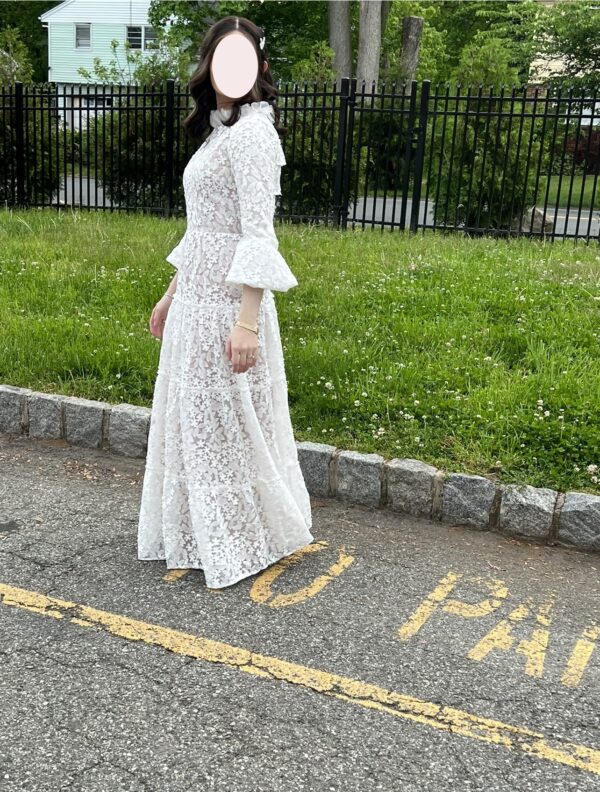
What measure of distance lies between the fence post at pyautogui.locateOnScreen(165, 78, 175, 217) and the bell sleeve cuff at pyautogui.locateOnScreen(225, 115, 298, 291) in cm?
870

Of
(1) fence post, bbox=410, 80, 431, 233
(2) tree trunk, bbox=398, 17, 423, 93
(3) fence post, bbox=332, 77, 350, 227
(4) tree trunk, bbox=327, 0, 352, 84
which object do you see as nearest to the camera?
(1) fence post, bbox=410, 80, 431, 233

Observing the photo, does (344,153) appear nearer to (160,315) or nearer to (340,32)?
(160,315)

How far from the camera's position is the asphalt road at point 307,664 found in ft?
8.03

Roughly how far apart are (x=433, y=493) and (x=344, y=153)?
24.5ft

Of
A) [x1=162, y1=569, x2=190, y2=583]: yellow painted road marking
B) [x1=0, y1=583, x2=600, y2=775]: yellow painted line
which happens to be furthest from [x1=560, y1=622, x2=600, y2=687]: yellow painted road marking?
[x1=162, y1=569, x2=190, y2=583]: yellow painted road marking

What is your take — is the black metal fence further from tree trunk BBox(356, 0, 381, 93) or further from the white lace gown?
tree trunk BBox(356, 0, 381, 93)

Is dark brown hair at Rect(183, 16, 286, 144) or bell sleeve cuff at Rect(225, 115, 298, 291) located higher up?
dark brown hair at Rect(183, 16, 286, 144)

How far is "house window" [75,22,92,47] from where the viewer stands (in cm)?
4544

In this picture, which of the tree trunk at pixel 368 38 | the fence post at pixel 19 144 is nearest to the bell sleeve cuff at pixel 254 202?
the fence post at pixel 19 144

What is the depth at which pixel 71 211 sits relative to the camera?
1173 centimetres

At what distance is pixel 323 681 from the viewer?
2.86 metres

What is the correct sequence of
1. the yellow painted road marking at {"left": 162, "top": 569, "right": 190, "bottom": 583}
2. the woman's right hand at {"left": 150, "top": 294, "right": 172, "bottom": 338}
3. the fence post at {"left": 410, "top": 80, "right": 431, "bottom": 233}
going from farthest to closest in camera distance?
1. the fence post at {"left": 410, "top": 80, "right": 431, "bottom": 233}
2. the woman's right hand at {"left": 150, "top": 294, "right": 172, "bottom": 338}
3. the yellow painted road marking at {"left": 162, "top": 569, "right": 190, "bottom": 583}

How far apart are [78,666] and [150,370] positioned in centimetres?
287

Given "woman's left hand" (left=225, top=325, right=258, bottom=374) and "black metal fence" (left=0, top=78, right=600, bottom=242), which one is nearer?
"woman's left hand" (left=225, top=325, right=258, bottom=374)
